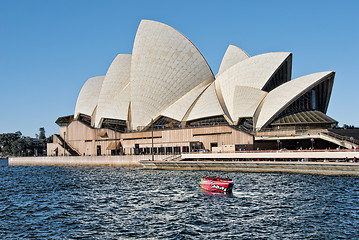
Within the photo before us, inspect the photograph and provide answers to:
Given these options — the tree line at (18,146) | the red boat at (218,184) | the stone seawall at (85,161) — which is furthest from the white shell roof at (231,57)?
the tree line at (18,146)

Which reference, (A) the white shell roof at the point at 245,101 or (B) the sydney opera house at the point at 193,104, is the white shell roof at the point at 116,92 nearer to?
(B) the sydney opera house at the point at 193,104

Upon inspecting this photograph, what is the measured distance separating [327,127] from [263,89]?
12.9m

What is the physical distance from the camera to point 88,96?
103 meters

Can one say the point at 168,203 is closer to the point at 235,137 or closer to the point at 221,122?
the point at 235,137

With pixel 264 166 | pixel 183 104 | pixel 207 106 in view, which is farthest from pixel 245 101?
pixel 264 166

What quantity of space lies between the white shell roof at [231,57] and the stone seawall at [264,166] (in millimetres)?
29861

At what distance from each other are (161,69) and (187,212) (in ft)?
183

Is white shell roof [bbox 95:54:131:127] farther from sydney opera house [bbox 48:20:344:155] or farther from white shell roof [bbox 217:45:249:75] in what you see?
white shell roof [bbox 217:45:249:75]

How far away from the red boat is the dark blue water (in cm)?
102

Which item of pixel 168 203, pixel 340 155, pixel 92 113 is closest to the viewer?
pixel 168 203

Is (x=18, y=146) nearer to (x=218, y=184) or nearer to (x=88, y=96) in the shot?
(x=88, y=96)

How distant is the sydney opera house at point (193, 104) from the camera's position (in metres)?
65.3

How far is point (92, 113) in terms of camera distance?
329 ft

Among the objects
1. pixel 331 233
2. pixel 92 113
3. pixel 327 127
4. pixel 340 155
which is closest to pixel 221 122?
pixel 327 127
